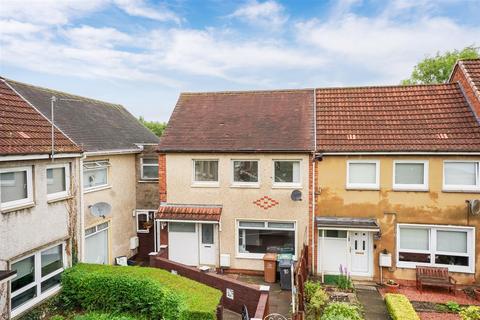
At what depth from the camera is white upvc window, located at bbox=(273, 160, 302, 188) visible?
532 inches

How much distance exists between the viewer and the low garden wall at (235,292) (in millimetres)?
9062

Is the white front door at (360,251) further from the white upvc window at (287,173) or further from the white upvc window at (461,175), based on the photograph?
the white upvc window at (461,175)

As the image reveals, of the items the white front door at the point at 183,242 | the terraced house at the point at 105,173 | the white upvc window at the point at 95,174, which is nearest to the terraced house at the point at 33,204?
the terraced house at the point at 105,173

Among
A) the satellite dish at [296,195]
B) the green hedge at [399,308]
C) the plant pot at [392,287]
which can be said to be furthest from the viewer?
the satellite dish at [296,195]

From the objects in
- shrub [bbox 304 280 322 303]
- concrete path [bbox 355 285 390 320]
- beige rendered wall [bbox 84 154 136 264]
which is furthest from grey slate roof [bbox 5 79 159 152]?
concrete path [bbox 355 285 390 320]

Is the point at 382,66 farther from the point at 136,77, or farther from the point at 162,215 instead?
the point at 136,77

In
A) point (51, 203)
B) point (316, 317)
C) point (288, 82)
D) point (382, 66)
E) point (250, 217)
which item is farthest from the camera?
point (288, 82)

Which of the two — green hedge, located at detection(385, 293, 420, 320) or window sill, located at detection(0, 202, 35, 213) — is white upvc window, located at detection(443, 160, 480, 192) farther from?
window sill, located at detection(0, 202, 35, 213)

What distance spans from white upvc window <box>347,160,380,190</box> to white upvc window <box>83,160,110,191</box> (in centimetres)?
1097

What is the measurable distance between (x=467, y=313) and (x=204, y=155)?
34.7 feet

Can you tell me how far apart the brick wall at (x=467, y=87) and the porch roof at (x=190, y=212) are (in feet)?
38.4

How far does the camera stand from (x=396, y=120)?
1391 centimetres

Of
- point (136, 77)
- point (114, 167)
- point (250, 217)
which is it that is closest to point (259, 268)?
point (250, 217)

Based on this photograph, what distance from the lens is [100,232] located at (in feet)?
46.3
